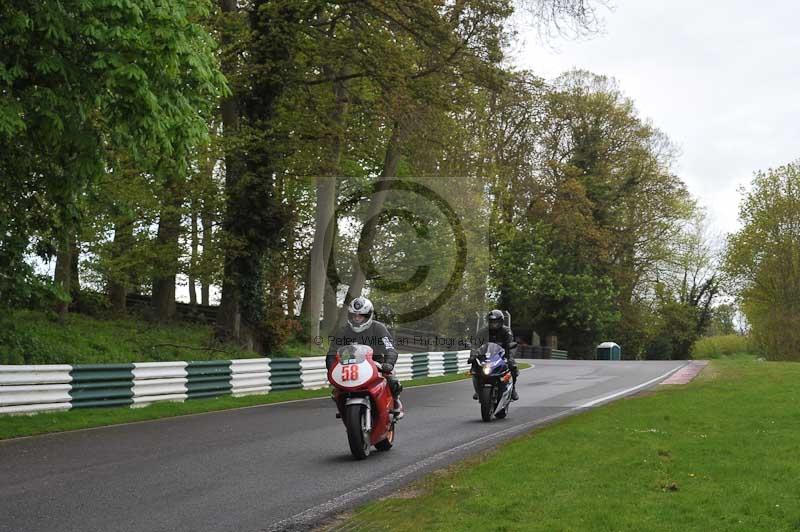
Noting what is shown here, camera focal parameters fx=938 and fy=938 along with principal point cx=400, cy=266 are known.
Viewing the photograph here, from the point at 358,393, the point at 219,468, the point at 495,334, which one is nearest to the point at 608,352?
the point at 495,334

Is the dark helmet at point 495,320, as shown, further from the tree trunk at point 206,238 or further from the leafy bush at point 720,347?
the leafy bush at point 720,347

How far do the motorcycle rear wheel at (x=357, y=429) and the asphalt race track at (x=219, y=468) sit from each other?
0.43 feet

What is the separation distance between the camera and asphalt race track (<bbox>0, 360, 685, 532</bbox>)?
7055 millimetres

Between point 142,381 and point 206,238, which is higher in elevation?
point 206,238

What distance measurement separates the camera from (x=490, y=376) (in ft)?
47.5

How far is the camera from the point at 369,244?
3372cm

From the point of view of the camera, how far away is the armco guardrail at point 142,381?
1402cm

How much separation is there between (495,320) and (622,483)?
6691 mm

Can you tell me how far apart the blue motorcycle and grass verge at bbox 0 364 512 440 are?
5180 mm

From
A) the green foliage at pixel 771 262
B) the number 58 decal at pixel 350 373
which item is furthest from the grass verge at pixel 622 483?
the green foliage at pixel 771 262

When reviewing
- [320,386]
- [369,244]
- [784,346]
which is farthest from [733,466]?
[784,346]

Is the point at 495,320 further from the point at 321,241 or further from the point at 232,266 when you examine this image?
the point at 321,241

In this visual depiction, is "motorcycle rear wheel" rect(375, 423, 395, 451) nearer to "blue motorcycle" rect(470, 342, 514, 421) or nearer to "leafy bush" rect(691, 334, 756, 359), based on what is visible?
"blue motorcycle" rect(470, 342, 514, 421)

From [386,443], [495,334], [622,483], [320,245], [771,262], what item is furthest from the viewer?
[771,262]
